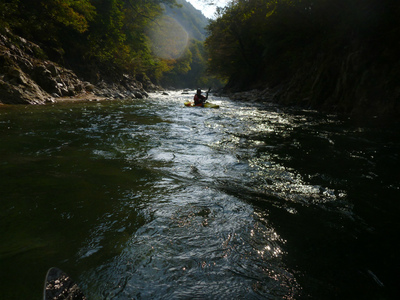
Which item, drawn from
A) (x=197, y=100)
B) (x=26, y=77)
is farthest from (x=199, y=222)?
(x=26, y=77)

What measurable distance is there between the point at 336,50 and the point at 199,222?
1390 cm

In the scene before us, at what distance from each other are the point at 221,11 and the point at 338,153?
29.9 m

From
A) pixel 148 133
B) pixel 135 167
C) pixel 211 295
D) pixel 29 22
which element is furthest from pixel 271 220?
pixel 29 22

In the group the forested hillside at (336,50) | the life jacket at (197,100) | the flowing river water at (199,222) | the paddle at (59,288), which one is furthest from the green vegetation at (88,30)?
the paddle at (59,288)

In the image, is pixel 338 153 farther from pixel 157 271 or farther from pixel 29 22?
pixel 29 22

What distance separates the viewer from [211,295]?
1523 millimetres

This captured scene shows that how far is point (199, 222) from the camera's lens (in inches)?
91.7

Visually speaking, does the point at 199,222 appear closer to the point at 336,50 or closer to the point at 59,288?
the point at 59,288

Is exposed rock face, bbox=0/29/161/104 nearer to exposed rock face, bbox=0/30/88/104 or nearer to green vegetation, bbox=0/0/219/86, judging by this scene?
exposed rock face, bbox=0/30/88/104

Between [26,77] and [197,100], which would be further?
[197,100]

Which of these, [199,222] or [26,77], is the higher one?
[199,222]

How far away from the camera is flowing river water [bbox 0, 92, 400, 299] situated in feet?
5.27

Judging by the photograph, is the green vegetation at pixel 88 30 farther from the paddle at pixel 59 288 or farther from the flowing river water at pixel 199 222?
the paddle at pixel 59 288

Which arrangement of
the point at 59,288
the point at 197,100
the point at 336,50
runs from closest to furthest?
the point at 59,288 → the point at 336,50 → the point at 197,100
